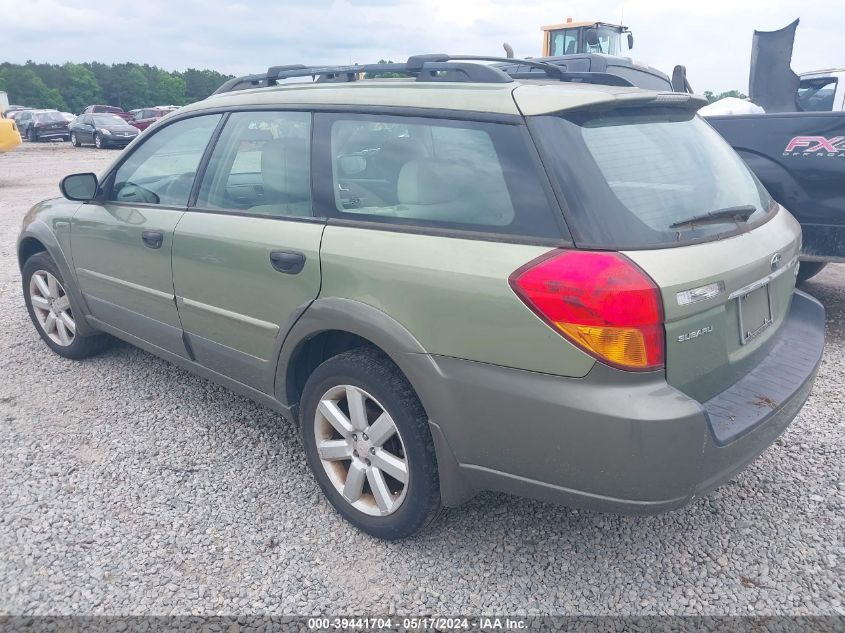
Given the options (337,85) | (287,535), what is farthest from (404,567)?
(337,85)

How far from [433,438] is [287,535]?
831 mm

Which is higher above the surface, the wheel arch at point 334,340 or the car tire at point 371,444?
the wheel arch at point 334,340

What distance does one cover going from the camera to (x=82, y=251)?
160 inches

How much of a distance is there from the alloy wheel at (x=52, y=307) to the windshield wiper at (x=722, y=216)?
3.80m

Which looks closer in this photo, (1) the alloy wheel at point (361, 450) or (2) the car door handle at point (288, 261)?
(1) the alloy wheel at point (361, 450)

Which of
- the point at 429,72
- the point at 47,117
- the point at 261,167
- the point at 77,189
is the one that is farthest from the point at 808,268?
the point at 47,117

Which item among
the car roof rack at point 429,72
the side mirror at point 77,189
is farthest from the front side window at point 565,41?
the side mirror at point 77,189

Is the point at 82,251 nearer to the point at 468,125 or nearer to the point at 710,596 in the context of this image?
the point at 468,125

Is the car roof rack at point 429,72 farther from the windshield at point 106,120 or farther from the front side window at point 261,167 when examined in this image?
the windshield at point 106,120

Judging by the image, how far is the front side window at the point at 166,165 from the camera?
11.2ft

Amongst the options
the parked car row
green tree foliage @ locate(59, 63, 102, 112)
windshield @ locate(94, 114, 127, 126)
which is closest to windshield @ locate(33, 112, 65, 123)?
the parked car row

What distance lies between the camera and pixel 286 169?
2.94 meters

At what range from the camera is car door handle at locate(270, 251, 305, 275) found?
271 cm

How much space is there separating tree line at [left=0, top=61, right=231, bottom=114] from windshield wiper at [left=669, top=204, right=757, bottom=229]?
79082 millimetres
